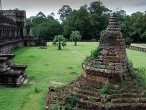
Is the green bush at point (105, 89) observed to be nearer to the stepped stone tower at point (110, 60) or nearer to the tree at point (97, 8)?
the stepped stone tower at point (110, 60)

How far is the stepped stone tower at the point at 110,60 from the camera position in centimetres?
1358

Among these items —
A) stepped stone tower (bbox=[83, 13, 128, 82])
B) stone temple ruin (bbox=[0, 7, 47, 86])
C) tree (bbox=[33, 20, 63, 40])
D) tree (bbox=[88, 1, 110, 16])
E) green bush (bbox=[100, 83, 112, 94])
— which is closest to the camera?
green bush (bbox=[100, 83, 112, 94])

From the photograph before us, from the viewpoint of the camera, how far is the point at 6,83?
69.5 ft

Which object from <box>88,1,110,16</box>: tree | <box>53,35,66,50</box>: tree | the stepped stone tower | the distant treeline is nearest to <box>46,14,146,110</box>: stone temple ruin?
the stepped stone tower

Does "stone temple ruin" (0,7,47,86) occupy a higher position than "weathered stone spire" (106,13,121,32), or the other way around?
"weathered stone spire" (106,13,121,32)

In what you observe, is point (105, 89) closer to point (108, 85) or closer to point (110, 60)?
point (108, 85)

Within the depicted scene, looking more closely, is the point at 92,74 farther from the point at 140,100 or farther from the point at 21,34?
the point at 21,34

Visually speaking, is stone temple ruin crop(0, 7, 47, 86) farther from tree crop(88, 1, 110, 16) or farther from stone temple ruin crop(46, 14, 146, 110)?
tree crop(88, 1, 110, 16)

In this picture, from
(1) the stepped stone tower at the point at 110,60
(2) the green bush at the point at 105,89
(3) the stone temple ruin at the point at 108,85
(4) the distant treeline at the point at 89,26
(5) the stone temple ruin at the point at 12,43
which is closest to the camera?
(3) the stone temple ruin at the point at 108,85

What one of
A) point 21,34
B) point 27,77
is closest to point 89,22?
point 21,34

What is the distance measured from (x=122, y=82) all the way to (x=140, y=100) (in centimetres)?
109

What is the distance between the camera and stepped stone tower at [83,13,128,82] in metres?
13.6

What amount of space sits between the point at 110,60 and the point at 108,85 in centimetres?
109

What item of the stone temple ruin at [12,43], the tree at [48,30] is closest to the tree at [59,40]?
the stone temple ruin at [12,43]
